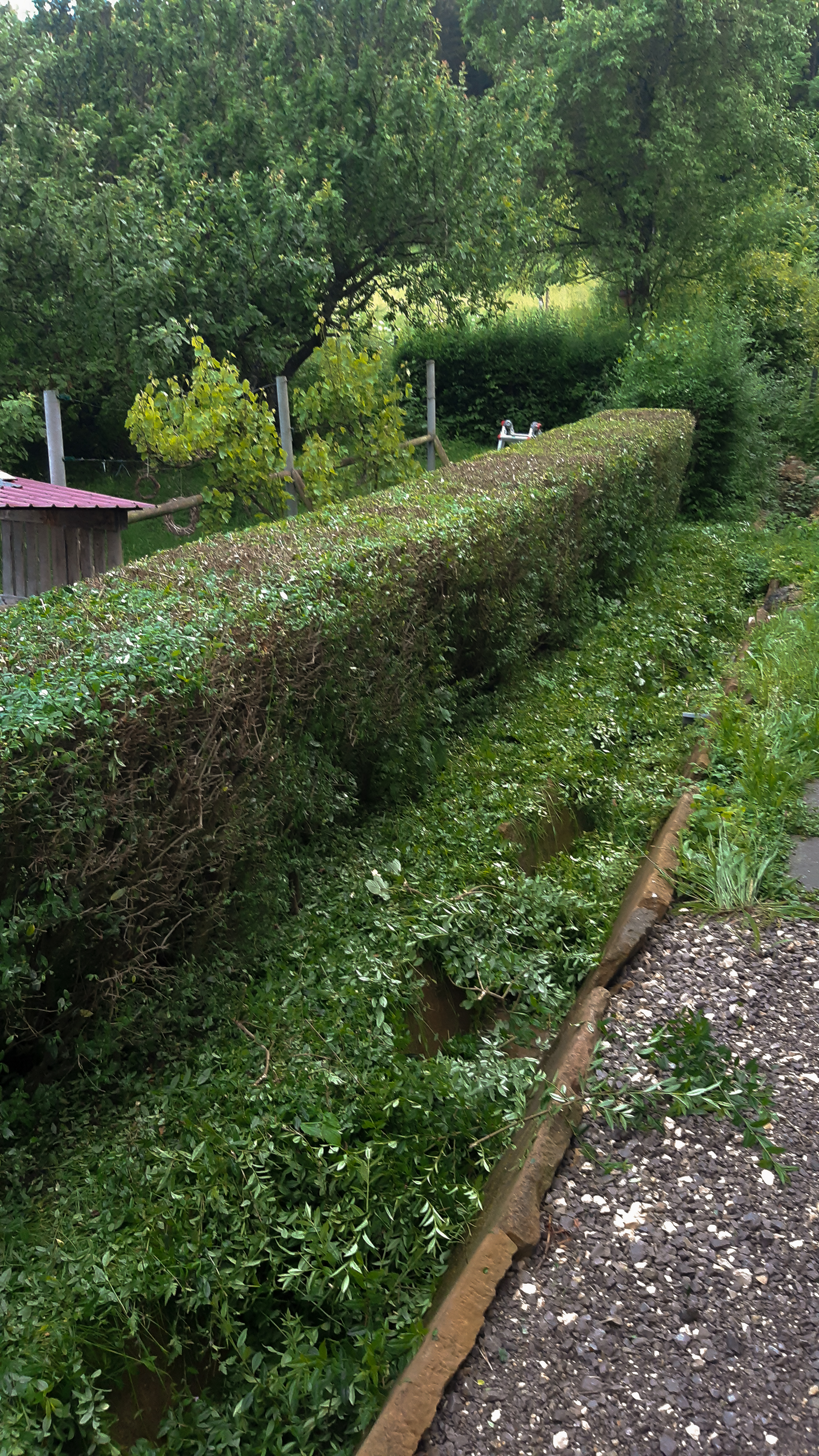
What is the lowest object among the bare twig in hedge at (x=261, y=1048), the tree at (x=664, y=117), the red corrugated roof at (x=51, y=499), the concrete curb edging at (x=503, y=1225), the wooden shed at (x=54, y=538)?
the concrete curb edging at (x=503, y=1225)

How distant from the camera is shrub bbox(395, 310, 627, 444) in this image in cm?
1986

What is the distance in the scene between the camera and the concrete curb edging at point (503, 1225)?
204 centimetres

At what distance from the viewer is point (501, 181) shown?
1608cm

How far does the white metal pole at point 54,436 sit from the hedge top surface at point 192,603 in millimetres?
1690

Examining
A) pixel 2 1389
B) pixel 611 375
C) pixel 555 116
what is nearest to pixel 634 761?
pixel 2 1389

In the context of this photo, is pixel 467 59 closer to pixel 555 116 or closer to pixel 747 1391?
pixel 555 116

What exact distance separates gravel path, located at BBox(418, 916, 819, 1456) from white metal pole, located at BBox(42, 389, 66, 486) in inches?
197

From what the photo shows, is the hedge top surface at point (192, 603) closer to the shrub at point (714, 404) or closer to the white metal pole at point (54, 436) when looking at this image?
the white metal pole at point (54, 436)

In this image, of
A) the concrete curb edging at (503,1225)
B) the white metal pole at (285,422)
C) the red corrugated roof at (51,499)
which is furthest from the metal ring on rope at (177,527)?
the concrete curb edging at (503,1225)

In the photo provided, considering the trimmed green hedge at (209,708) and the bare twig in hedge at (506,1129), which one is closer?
the trimmed green hedge at (209,708)

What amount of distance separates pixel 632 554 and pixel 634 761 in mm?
3993

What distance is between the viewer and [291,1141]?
2590 mm

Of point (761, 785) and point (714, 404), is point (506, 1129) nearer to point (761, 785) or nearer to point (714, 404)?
point (761, 785)

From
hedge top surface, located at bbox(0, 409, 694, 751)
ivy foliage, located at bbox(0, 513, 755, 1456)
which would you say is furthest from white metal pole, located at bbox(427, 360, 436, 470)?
ivy foliage, located at bbox(0, 513, 755, 1456)
